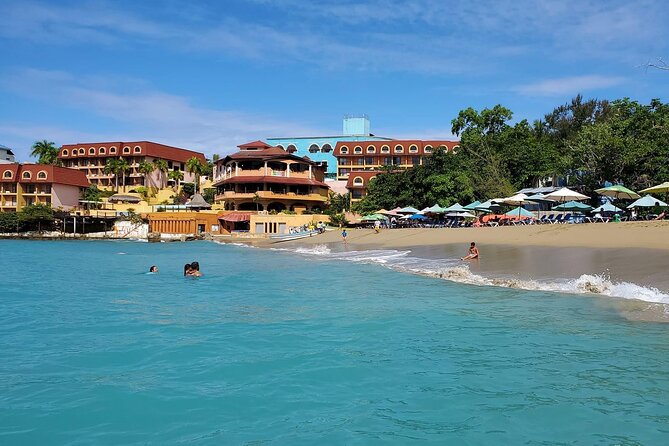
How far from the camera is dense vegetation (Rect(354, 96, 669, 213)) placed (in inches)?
1567

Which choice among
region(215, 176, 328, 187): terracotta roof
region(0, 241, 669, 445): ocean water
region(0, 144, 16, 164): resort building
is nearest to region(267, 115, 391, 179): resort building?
region(215, 176, 328, 187): terracotta roof

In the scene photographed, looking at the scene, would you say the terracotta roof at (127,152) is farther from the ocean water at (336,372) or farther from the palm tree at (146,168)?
the ocean water at (336,372)

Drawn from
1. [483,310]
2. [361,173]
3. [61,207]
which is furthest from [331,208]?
→ [483,310]

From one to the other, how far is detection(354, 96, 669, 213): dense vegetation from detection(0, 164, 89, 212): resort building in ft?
134

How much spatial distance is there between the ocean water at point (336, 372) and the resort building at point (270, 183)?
51638 millimetres

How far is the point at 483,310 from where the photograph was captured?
1182 centimetres

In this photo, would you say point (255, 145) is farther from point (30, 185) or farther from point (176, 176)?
point (30, 185)

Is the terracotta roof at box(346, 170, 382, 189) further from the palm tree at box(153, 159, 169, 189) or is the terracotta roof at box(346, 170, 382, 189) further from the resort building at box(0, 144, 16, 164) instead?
the resort building at box(0, 144, 16, 164)

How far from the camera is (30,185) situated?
2795 inches

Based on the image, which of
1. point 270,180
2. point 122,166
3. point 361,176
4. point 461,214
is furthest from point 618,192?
point 122,166

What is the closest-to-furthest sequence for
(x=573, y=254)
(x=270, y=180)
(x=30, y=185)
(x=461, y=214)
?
(x=573, y=254), (x=461, y=214), (x=270, y=180), (x=30, y=185)

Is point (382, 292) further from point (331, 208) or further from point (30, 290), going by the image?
point (331, 208)

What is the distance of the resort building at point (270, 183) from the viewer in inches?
2576

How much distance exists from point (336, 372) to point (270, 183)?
5997 centimetres
